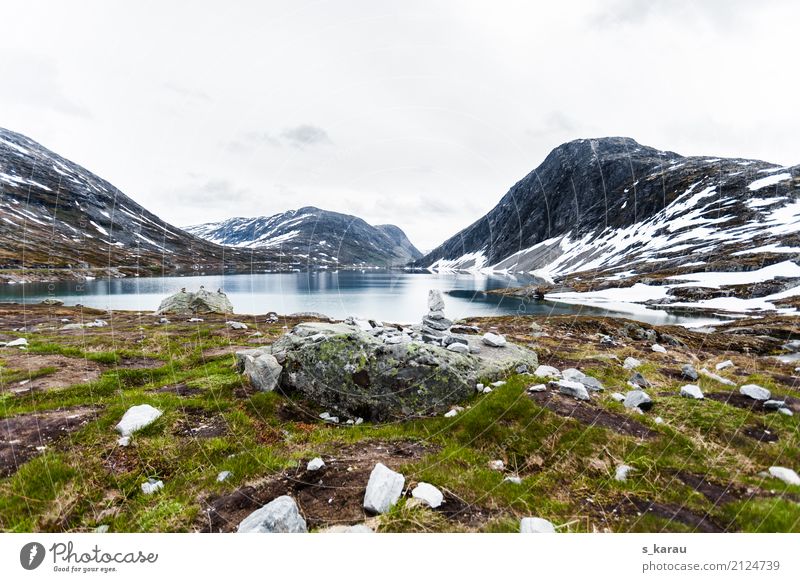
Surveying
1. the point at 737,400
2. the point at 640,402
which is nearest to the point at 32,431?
the point at 640,402

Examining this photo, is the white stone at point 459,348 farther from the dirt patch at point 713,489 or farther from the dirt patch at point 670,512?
the dirt patch at point 670,512

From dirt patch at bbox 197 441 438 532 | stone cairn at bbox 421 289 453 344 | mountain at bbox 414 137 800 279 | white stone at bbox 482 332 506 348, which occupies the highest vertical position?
mountain at bbox 414 137 800 279

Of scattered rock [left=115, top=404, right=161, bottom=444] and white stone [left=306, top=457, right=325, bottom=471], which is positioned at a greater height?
scattered rock [left=115, top=404, right=161, bottom=444]

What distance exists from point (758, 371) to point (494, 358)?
1160cm

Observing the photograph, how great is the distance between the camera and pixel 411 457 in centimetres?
741

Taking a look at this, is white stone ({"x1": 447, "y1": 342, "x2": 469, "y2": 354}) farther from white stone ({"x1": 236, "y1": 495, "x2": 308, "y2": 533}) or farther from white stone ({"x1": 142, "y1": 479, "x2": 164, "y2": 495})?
white stone ({"x1": 142, "y1": 479, "x2": 164, "y2": 495})

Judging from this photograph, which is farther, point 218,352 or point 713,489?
point 218,352

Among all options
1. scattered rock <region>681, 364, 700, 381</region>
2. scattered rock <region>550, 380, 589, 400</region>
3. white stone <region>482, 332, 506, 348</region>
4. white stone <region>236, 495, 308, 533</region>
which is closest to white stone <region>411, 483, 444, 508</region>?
white stone <region>236, 495, 308, 533</region>

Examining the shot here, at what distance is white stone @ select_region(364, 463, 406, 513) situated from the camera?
5.39 m

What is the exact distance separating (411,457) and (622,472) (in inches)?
161

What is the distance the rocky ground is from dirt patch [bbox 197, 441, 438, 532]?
0.09ft

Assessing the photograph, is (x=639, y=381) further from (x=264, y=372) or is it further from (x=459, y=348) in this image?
(x=264, y=372)

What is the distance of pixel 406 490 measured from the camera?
19.4 feet
